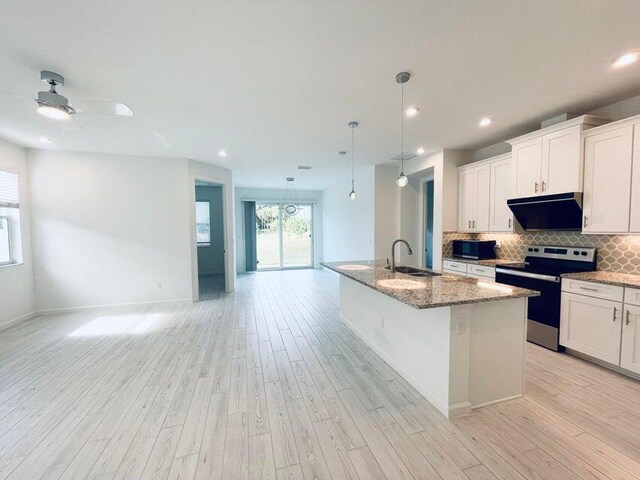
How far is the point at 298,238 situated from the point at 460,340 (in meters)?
7.62

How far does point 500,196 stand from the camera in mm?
3945

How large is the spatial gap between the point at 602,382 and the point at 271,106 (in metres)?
4.04

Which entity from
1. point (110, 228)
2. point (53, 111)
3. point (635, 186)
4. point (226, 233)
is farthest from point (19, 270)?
point (635, 186)

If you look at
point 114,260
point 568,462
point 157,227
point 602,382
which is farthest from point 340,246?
point 568,462

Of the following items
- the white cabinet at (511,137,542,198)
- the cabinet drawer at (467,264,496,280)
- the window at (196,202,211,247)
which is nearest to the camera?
the white cabinet at (511,137,542,198)

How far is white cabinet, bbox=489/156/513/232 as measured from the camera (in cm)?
384

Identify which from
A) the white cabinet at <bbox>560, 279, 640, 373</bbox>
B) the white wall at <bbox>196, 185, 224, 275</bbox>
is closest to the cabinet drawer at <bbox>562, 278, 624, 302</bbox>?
the white cabinet at <bbox>560, 279, 640, 373</bbox>

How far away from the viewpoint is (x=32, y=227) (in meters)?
4.45

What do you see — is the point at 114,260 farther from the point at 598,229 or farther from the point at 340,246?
the point at 598,229

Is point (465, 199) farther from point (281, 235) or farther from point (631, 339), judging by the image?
point (281, 235)

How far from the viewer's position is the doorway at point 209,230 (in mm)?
8023

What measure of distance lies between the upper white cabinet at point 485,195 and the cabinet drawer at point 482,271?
61cm

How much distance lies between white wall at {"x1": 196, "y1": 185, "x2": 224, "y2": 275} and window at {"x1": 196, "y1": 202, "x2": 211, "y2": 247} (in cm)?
8

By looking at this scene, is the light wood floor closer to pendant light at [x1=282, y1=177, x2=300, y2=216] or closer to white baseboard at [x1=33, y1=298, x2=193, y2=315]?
white baseboard at [x1=33, y1=298, x2=193, y2=315]
